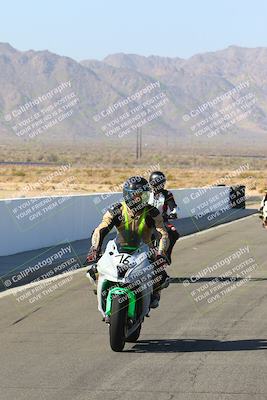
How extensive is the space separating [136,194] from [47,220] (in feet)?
40.1

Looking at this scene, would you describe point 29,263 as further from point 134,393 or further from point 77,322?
point 134,393

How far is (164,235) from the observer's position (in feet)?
36.0

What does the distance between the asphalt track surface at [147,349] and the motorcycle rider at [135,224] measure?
905 mm

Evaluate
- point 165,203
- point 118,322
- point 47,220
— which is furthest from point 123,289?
point 47,220

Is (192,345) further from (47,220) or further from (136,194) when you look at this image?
(47,220)

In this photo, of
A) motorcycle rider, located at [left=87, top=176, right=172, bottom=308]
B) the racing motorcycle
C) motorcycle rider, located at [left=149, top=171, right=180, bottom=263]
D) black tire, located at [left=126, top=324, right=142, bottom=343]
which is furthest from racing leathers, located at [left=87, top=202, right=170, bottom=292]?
motorcycle rider, located at [left=149, top=171, right=180, bottom=263]

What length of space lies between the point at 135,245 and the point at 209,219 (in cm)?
2451

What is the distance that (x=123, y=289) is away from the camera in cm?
1004

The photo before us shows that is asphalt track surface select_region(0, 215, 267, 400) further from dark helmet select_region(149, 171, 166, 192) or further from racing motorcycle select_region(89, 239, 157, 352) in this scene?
dark helmet select_region(149, 171, 166, 192)

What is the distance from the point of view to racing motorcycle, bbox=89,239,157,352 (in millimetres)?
10008

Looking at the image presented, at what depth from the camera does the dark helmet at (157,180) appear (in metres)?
16.1

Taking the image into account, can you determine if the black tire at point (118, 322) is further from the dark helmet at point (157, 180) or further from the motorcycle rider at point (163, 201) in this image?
the motorcycle rider at point (163, 201)

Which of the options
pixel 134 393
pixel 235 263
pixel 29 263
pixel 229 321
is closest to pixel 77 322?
pixel 229 321

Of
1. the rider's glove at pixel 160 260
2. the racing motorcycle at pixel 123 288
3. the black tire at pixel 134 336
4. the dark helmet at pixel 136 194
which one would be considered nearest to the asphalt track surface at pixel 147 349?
the black tire at pixel 134 336
